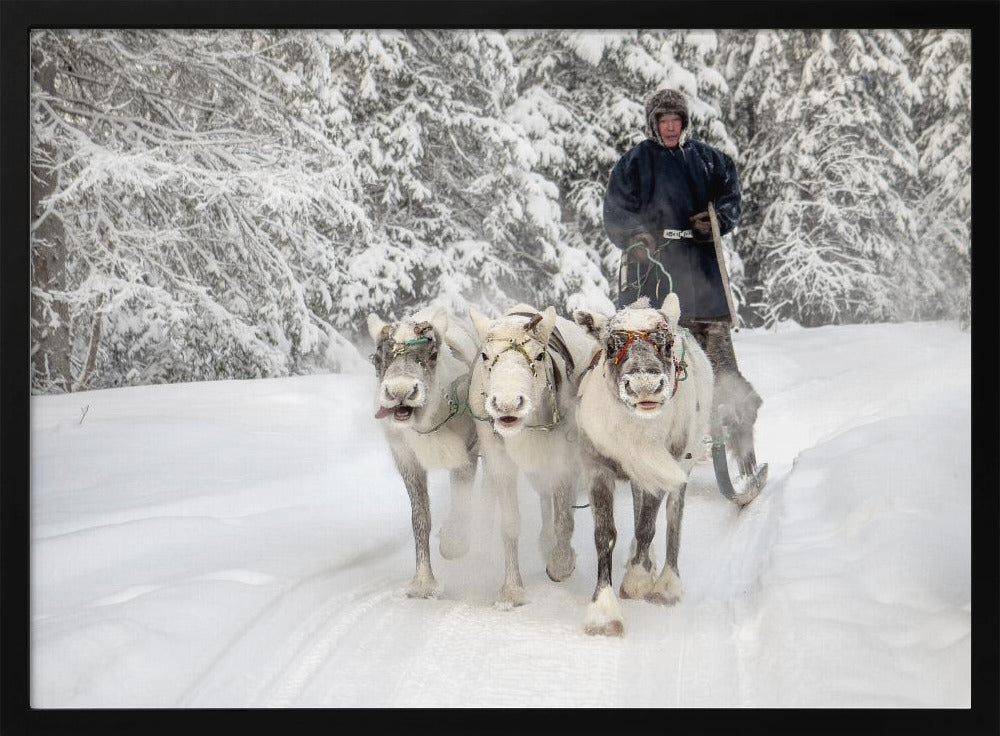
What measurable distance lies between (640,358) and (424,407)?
1.10 meters

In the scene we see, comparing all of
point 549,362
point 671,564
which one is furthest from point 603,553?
point 549,362

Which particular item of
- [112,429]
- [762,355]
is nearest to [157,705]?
[112,429]

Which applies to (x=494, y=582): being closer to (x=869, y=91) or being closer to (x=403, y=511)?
(x=403, y=511)

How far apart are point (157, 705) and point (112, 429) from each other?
114 cm

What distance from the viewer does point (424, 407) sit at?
14.8 ft

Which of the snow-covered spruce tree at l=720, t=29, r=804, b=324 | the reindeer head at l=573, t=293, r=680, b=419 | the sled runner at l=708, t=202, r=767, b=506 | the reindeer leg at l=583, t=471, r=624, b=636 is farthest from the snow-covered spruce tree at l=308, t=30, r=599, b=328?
the sled runner at l=708, t=202, r=767, b=506

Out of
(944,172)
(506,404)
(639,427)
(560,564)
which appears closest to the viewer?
(944,172)

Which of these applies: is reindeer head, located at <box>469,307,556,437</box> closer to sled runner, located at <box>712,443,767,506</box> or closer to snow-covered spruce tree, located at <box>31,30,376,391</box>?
snow-covered spruce tree, located at <box>31,30,376,391</box>

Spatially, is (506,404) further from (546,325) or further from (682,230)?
(682,230)

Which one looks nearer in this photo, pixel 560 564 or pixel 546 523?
pixel 560 564

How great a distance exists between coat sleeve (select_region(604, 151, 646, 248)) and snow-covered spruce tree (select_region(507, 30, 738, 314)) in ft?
0.14

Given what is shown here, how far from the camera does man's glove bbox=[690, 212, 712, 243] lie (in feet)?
15.9

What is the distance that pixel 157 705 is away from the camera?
3389 mm

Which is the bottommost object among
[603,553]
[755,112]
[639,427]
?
[603,553]
